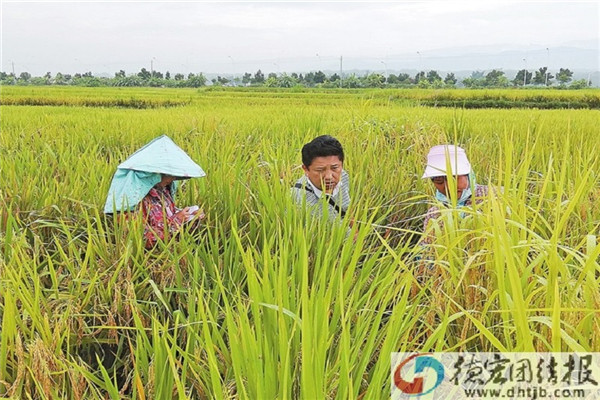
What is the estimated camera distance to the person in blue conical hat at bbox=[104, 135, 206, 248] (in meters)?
1.77

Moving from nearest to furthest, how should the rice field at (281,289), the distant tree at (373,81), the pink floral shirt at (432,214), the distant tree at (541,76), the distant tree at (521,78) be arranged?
the rice field at (281,289)
the pink floral shirt at (432,214)
the distant tree at (373,81)
the distant tree at (541,76)
the distant tree at (521,78)

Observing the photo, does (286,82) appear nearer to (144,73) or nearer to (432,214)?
(144,73)

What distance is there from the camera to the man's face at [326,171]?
6.42 ft

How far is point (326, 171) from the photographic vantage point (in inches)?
77.2

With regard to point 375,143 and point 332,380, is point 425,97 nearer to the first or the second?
point 375,143

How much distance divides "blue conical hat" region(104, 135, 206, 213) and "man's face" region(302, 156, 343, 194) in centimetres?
48

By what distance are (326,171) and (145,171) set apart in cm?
75

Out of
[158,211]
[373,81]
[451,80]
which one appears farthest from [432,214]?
[451,80]

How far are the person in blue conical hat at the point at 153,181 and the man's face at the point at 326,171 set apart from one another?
478 millimetres

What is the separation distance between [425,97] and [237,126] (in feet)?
44.9

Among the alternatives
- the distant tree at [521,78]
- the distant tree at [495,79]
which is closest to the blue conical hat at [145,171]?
the distant tree at [495,79]

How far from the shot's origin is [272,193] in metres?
1.74

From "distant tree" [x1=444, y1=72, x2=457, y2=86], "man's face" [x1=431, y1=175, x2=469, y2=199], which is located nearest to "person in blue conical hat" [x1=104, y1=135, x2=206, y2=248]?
"man's face" [x1=431, y1=175, x2=469, y2=199]

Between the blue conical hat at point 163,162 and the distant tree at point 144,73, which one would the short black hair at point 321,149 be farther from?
the distant tree at point 144,73
